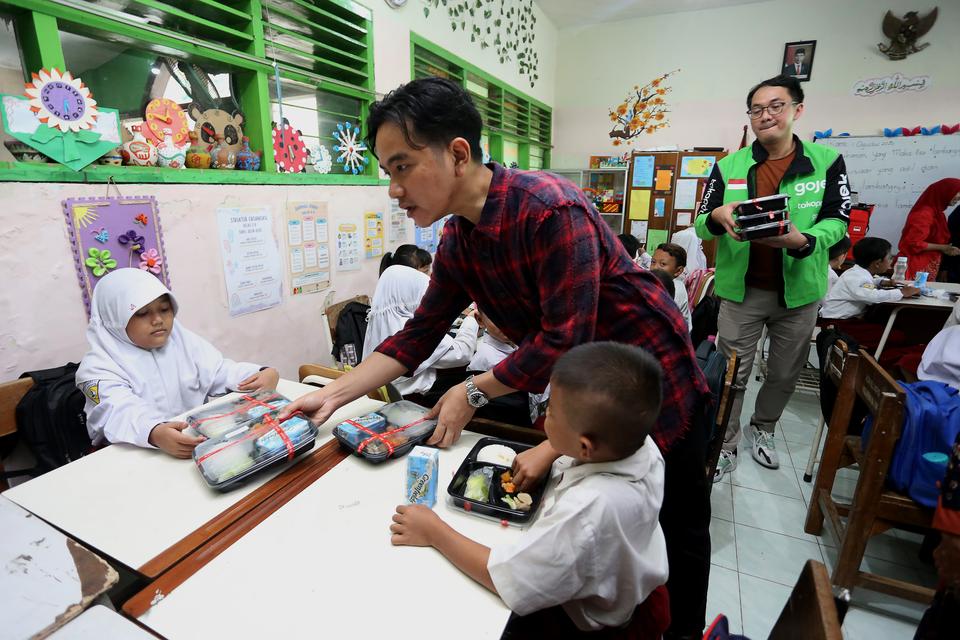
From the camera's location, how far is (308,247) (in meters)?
2.80

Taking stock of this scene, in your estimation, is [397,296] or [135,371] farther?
[397,296]

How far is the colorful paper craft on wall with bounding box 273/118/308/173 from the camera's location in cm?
255

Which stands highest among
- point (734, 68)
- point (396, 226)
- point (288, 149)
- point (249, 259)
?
point (734, 68)

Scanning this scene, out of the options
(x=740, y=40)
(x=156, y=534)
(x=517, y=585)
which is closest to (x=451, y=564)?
(x=517, y=585)

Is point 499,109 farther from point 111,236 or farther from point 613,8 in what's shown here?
point 111,236

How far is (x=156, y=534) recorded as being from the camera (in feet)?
2.80

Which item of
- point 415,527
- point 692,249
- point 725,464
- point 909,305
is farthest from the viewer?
point 692,249

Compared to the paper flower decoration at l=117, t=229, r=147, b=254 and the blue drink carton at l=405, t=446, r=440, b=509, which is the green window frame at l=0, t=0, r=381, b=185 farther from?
the blue drink carton at l=405, t=446, r=440, b=509

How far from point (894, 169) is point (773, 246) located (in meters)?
4.63

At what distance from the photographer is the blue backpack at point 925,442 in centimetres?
144

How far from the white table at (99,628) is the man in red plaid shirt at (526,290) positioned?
620 mm

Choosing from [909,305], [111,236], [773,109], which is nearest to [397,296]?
[111,236]

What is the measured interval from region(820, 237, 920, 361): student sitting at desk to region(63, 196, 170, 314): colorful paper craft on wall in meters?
4.09

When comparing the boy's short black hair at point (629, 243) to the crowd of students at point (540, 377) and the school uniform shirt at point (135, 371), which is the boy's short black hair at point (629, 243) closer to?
the crowd of students at point (540, 377)
